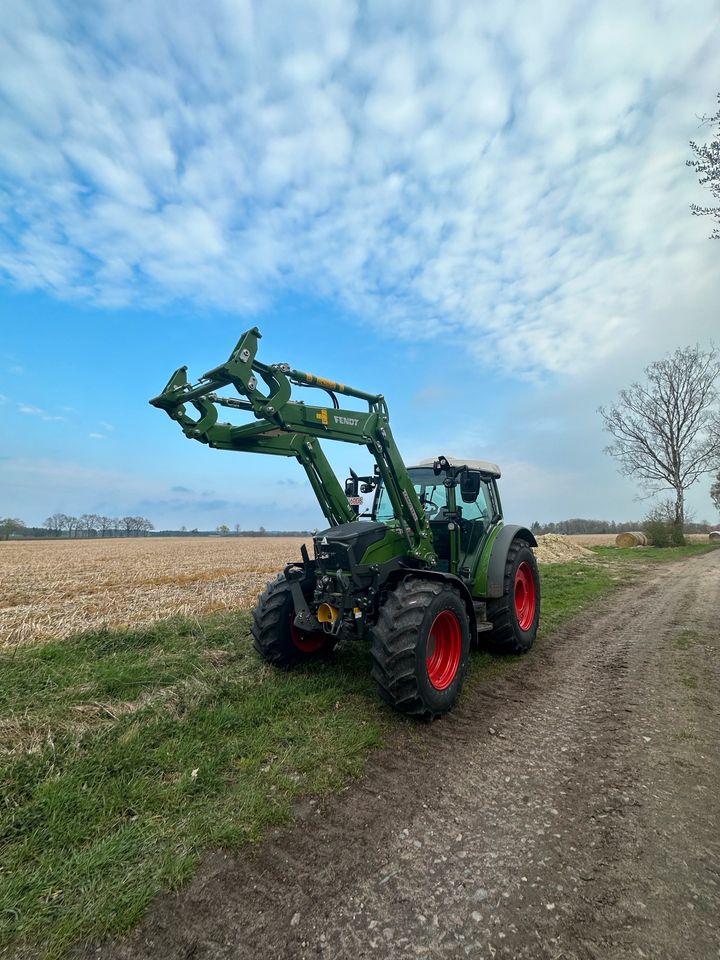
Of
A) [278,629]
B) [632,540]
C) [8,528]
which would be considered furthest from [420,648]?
[8,528]

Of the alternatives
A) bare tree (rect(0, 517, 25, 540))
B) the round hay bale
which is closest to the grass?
the round hay bale

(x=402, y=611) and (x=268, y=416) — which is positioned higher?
(x=268, y=416)

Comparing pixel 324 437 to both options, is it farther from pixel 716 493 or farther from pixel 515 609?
pixel 716 493

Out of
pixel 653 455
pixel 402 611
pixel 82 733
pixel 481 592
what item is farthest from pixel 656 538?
pixel 82 733

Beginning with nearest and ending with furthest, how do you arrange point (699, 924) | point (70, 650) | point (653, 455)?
1. point (699, 924)
2. point (70, 650)
3. point (653, 455)

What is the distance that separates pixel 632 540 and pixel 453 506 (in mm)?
26705

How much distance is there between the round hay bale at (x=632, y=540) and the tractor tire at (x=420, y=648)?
2745 cm

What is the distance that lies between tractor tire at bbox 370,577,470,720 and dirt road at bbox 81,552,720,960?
29 cm

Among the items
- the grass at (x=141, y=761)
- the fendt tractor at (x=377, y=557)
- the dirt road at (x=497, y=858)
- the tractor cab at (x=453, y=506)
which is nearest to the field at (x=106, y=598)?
the grass at (x=141, y=761)

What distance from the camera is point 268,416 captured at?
415cm

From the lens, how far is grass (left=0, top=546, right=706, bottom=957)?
2438mm

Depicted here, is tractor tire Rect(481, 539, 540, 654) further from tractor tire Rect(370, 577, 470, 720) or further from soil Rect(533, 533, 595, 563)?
soil Rect(533, 533, 595, 563)

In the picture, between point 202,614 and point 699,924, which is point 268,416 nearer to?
point 699,924

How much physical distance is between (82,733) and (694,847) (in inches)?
162
